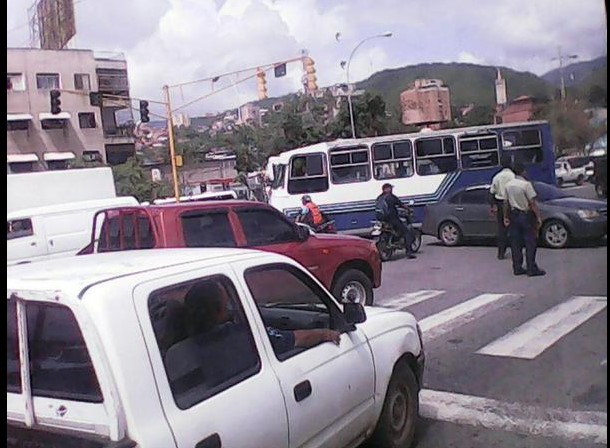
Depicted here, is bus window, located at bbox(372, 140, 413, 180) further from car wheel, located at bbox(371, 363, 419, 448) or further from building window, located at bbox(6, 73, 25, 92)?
building window, located at bbox(6, 73, 25, 92)

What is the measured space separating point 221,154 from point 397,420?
100cm

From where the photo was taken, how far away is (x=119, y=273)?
1482 mm

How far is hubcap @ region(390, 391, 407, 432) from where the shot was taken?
219cm

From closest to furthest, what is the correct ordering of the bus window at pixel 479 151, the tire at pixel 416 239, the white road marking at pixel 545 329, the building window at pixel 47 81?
the building window at pixel 47 81
the bus window at pixel 479 151
the white road marking at pixel 545 329
the tire at pixel 416 239

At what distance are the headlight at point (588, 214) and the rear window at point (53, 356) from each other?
3.95ft

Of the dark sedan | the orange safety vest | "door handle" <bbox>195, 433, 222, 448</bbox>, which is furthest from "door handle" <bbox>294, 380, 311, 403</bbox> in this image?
the dark sedan

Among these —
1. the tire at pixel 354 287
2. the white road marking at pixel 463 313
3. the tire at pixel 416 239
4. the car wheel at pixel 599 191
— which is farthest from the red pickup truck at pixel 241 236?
the car wheel at pixel 599 191

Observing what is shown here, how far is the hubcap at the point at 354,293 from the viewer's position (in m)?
2.20

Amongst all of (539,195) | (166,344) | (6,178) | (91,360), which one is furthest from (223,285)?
(539,195)

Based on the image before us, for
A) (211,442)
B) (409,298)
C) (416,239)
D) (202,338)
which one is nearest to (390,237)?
(416,239)

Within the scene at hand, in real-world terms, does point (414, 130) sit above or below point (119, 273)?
above

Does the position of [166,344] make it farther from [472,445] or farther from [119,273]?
[472,445]

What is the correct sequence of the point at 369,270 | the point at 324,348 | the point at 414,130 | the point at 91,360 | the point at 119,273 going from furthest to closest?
1. the point at 369,270
2. the point at 324,348
3. the point at 414,130
4. the point at 119,273
5. the point at 91,360

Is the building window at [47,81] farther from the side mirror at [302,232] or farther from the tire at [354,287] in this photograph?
the tire at [354,287]
